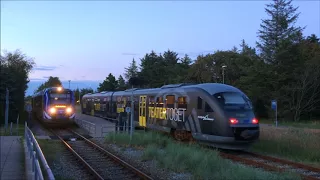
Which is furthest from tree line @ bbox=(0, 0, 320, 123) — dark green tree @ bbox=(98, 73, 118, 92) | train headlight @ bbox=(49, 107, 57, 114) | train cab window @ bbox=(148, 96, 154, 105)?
dark green tree @ bbox=(98, 73, 118, 92)

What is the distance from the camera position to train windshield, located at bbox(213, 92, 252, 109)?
53.9 feet

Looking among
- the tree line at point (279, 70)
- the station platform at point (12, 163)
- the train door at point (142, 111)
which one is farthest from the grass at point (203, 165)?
the tree line at point (279, 70)

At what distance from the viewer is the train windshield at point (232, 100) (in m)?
16.4

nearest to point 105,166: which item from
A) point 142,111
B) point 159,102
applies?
point 159,102

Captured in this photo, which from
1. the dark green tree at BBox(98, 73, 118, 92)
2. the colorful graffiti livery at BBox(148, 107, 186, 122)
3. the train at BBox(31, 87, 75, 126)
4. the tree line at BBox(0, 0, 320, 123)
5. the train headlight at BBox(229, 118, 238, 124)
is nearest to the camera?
the train headlight at BBox(229, 118, 238, 124)

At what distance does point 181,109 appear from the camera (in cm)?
1933

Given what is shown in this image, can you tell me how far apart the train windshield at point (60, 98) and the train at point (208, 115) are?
1139 cm

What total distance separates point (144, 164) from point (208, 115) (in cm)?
423

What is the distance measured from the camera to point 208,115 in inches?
660

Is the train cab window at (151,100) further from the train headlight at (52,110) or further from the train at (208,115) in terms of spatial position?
the train headlight at (52,110)

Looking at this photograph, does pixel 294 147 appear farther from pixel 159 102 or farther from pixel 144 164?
pixel 159 102

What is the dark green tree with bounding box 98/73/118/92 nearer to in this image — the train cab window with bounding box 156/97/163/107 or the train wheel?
the train cab window with bounding box 156/97/163/107

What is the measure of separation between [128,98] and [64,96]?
213 inches

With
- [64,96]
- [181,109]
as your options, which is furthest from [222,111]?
[64,96]
